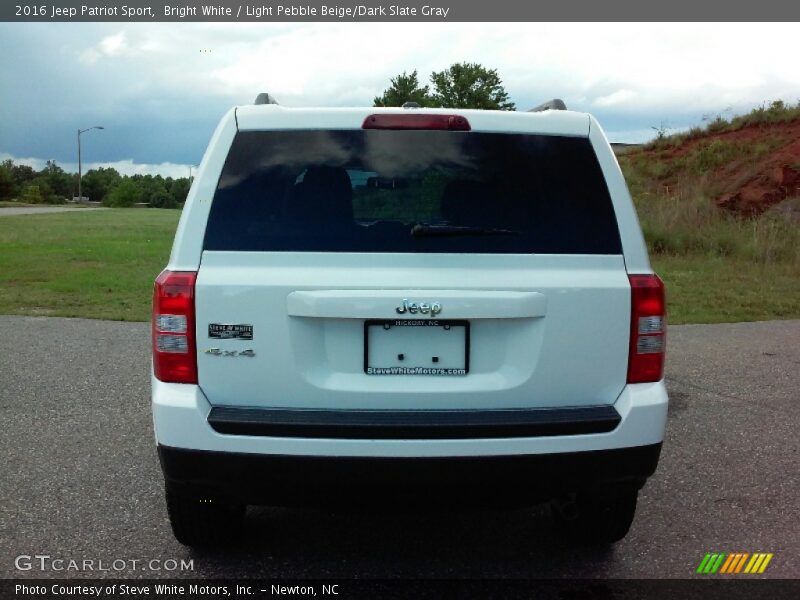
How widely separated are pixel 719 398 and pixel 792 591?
11.5 ft

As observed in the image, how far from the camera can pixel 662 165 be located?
3028 cm

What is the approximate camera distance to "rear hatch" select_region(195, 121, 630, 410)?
2.91 meters

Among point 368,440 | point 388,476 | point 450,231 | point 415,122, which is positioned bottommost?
point 388,476

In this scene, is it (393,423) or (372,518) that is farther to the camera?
(372,518)

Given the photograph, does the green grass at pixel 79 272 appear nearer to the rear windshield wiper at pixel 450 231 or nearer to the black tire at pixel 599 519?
the black tire at pixel 599 519

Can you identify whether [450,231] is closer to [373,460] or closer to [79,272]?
[373,460]

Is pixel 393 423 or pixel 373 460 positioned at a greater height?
pixel 393 423

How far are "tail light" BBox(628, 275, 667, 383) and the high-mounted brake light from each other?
857mm

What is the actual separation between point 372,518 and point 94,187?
340 ft

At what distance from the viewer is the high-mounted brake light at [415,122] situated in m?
3.08

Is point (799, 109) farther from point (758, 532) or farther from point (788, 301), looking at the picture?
point (758, 532)

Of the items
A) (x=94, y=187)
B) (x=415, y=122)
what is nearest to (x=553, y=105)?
(x=415, y=122)

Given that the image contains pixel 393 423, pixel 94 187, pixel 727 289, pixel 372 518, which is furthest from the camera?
pixel 94 187

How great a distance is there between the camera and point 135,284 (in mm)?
14250
